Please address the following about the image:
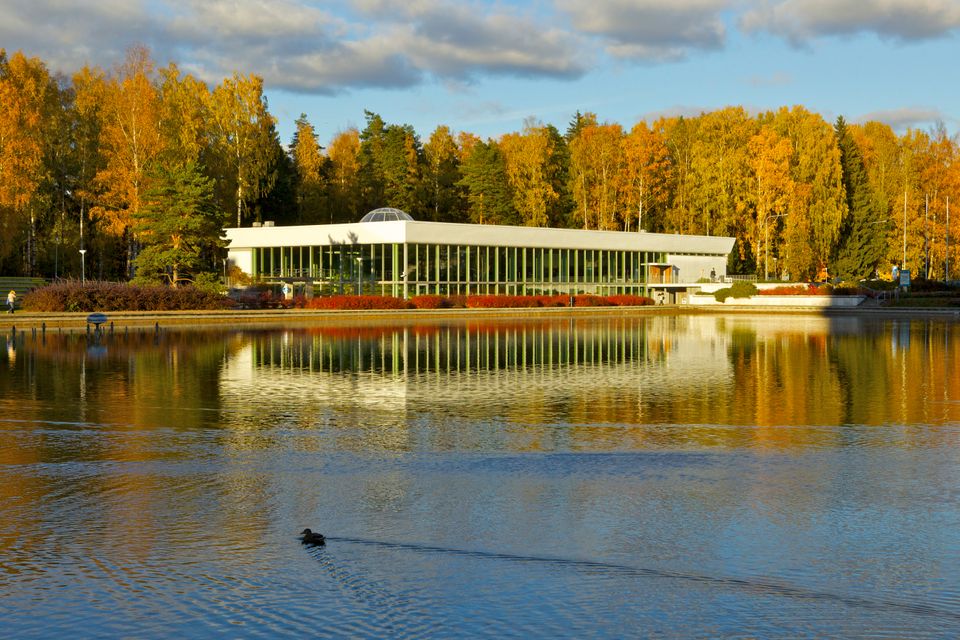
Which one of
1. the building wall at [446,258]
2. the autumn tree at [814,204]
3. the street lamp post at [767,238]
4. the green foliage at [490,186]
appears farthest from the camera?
the green foliage at [490,186]

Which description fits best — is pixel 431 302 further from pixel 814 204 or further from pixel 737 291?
pixel 814 204

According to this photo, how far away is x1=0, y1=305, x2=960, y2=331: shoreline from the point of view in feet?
154

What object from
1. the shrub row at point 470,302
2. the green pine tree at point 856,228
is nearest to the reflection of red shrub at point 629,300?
the shrub row at point 470,302

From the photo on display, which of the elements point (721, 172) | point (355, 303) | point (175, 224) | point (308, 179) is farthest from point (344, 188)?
point (175, 224)

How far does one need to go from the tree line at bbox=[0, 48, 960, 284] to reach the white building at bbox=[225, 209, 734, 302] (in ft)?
19.7

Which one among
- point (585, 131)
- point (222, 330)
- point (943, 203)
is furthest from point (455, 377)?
point (943, 203)

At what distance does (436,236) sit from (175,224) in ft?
70.1

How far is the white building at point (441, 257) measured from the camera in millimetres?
72625

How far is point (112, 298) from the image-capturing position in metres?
52.0

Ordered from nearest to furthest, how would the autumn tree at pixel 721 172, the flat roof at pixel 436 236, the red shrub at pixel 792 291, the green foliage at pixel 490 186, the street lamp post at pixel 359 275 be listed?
the flat roof at pixel 436 236, the street lamp post at pixel 359 275, the red shrub at pixel 792 291, the autumn tree at pixel 721 172, the green foliage at pixel 490 186

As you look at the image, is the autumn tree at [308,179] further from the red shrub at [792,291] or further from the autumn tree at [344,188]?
the red shrub at [792,291]

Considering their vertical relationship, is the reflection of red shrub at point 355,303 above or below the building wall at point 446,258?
below

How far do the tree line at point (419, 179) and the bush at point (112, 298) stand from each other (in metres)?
3.87

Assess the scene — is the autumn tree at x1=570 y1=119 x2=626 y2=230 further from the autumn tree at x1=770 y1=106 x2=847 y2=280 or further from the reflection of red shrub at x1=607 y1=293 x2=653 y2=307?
the autumn tree at x1=770 y1=106 x2=847 y2=280
